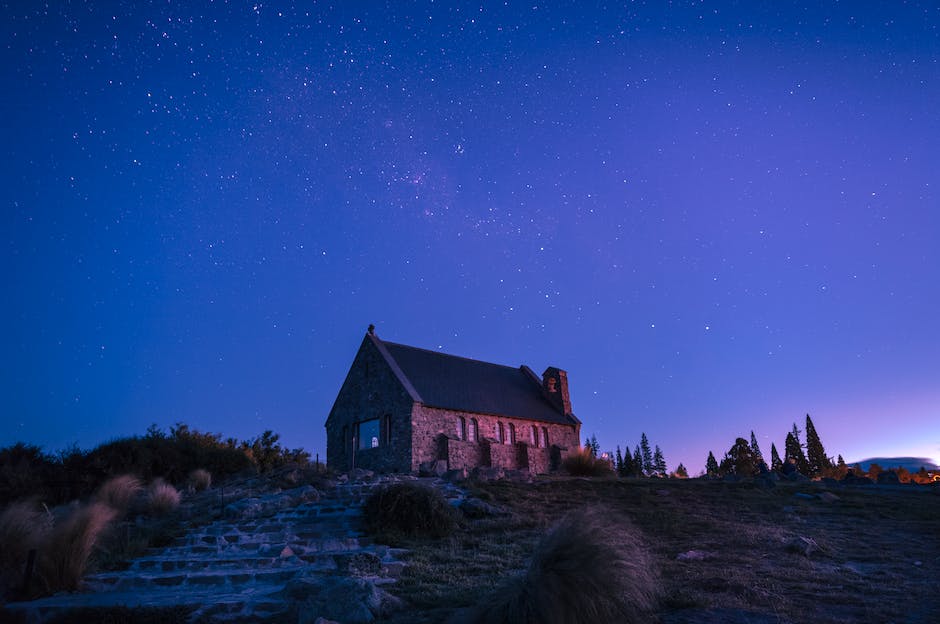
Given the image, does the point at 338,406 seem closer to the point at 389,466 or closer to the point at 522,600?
the point at 389,466

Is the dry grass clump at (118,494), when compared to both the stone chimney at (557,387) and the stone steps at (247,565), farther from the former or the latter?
the stone chimney at (557,387)

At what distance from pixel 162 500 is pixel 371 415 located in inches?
554

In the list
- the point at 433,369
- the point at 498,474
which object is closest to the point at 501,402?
the point at 433,369

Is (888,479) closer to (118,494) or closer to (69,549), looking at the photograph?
(69,549)

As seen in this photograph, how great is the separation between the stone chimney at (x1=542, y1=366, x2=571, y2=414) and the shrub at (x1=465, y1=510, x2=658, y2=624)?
1222 inches

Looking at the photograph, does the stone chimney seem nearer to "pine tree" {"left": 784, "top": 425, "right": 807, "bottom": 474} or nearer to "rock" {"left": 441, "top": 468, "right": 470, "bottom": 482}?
"rock" {"left": 441, "top": 468, "right": 470, "bottom": 482}

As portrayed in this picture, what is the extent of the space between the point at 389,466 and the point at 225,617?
20339 mm

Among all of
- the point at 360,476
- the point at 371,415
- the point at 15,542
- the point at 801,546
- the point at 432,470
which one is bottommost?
the point at 801,546

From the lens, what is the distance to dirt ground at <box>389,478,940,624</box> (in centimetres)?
657

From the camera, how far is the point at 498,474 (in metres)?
20.8

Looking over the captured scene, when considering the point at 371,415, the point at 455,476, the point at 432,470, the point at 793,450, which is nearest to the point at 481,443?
the point at 371,415

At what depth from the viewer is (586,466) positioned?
82.6ft

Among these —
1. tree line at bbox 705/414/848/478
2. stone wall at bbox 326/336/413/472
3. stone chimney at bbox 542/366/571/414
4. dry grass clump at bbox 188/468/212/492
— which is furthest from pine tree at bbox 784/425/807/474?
dry grass clump at bbox 188/468/212/492

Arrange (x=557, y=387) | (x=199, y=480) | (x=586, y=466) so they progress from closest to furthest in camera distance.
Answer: (x=199, y=480) → (x=586, y=466) → (x=557, y=387)
